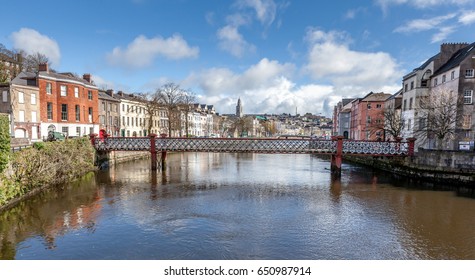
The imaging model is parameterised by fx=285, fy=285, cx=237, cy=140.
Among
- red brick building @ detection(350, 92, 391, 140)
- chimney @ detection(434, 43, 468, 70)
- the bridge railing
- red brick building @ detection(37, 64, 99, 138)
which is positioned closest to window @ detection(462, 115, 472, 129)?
the bridge railing

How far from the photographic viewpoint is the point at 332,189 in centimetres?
2122

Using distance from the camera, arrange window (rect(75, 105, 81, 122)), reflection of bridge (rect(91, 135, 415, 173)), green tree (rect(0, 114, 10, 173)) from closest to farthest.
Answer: green tree (rect(0, 114, 10, 173)) → reflection of bridge (rect(91, 135, 415, 173)) → window (rect(75, 105, 81, 122))

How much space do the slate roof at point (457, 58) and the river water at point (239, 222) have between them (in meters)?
15.6

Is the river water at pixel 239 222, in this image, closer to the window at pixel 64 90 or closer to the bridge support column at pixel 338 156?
→ the bridge support column at pixel 338 156

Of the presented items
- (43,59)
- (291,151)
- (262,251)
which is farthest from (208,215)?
(43,59)

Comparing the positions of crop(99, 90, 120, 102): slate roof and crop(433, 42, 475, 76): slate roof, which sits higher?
crop(433, 42, 475, 76): slate roof

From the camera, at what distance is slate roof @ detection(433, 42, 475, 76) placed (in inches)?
1113

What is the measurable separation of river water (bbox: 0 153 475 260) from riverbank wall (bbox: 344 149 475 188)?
3287mm

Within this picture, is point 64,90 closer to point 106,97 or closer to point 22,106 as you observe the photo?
point 22,106

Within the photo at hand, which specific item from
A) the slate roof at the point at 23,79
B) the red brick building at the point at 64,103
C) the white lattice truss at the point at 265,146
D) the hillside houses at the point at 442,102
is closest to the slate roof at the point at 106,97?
the red brick building at the point at 64,103

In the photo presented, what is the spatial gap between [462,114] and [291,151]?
1765 centimetres

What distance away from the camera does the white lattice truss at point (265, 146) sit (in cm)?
2694

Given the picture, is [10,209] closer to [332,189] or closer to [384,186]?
[332,189]

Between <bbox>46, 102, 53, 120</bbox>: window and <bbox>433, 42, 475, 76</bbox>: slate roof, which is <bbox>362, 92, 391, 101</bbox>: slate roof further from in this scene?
<bbox>46, 102, 53, 120</bbox>: window
